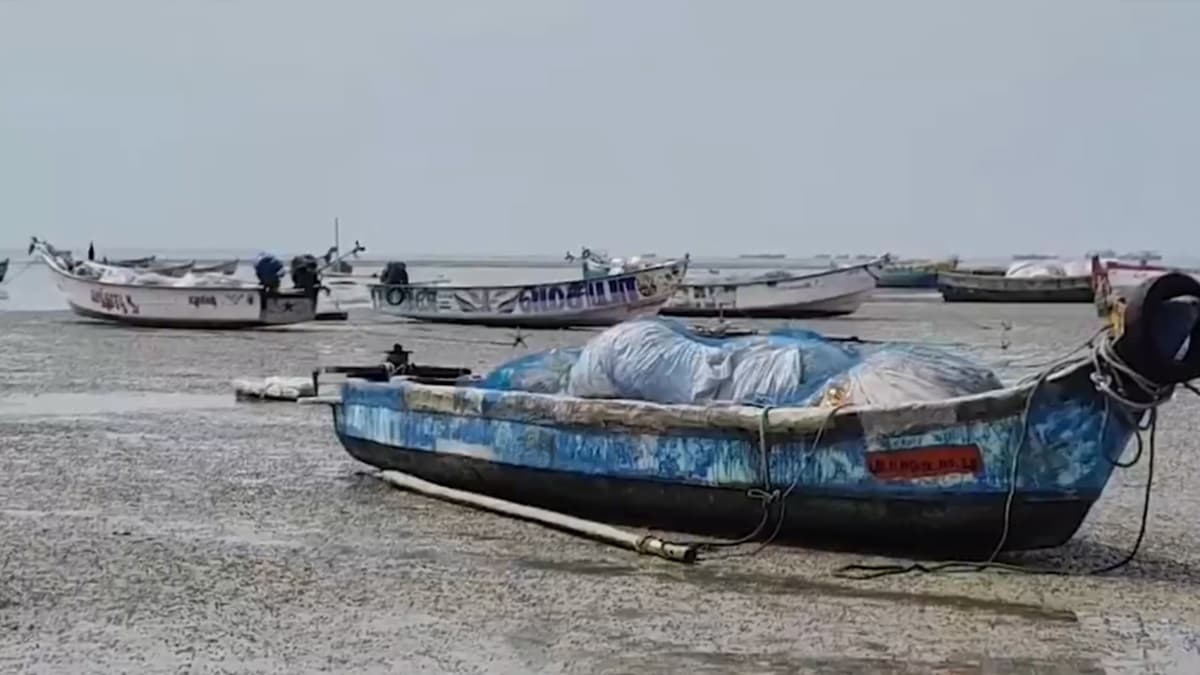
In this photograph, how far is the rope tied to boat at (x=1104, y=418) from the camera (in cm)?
669

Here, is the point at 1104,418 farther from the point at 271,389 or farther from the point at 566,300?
the point at 566,300

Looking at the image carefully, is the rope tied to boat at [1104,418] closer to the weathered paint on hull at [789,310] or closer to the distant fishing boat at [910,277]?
the weathered paint on hull at [789,310]

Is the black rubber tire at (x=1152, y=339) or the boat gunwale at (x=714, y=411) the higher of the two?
the black rubber tire at (x=1152, y=339)

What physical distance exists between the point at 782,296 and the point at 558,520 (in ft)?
89.6

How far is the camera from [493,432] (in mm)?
9039

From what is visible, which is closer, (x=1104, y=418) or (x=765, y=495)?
(x=1104, y=418)

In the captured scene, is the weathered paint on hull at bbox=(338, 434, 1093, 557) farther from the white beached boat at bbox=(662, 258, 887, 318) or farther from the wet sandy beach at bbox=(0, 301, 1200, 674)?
the white beached boat at bbox=(662, 258, 887, 318)

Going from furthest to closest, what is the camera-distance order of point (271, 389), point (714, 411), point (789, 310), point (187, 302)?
point (789, 310) → point (187, 302) → point (271, 389) → point (714, 411)

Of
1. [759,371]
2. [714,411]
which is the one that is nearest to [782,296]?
[759,371]

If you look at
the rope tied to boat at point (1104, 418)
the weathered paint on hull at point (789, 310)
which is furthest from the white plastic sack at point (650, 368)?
the weathered paint on hull at point (789, 310)

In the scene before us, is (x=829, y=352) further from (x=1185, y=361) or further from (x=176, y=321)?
(x=176, y=321)

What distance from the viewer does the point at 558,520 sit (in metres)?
8.42

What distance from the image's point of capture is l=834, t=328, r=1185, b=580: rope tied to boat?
6688 mm

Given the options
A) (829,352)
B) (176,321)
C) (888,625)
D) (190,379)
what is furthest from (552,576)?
(176,321)
